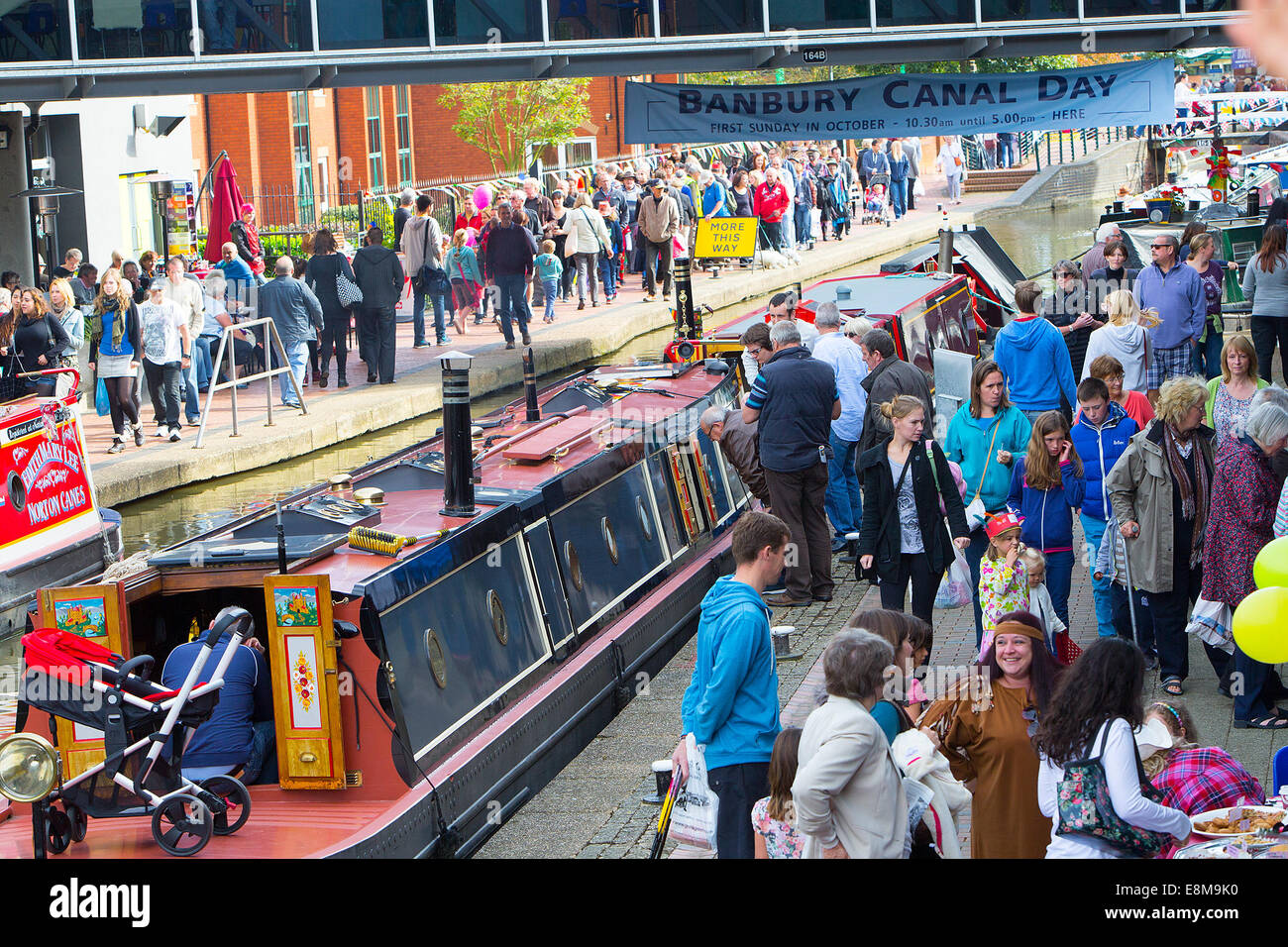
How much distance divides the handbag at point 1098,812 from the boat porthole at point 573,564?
479cm

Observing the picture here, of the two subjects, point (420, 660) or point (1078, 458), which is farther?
point (1078, 458)

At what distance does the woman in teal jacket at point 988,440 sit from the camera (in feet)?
29.3

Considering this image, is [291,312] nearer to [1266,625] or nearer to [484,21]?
[484,21]

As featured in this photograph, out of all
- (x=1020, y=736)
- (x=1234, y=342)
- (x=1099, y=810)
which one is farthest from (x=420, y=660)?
(x=1234, y=342)

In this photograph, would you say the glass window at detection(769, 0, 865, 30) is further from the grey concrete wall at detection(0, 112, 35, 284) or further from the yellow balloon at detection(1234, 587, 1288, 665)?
the yellow balloon at detection(1234, 587, 1288, 665)

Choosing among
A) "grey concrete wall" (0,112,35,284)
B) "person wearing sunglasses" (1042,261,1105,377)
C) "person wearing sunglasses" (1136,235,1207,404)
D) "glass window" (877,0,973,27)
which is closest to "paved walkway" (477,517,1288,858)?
"person wearing sunglasses" (1136,235,1207,404)

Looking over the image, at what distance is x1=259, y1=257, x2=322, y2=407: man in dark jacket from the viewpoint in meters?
18.2

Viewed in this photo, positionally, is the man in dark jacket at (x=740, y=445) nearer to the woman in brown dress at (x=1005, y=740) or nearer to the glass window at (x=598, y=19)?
the woman in brown dress at (x=1005, y=740)

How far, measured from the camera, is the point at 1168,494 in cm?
814

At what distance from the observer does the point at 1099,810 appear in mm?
4703

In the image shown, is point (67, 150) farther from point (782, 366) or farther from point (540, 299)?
point (782, 366)
